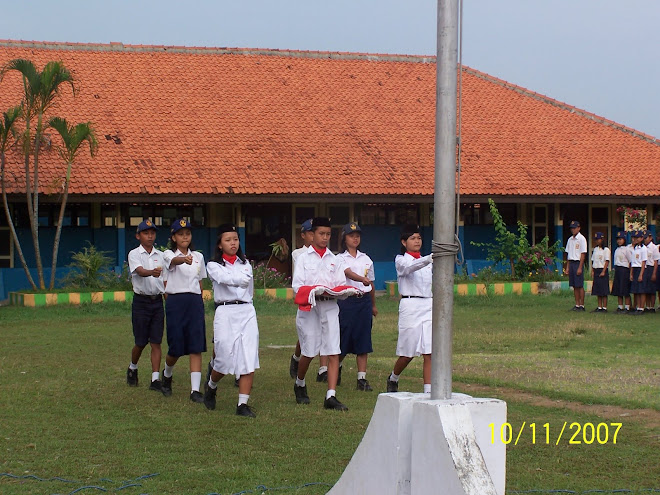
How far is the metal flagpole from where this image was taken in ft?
19.5

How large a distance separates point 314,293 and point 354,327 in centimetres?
149

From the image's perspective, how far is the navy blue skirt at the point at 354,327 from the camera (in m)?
11.2

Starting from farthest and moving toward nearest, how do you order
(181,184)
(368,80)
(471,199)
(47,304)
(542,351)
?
(368,80), (471,199), (181,184), (47,304), (542,351)

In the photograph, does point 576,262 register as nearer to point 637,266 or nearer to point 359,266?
point 637,266

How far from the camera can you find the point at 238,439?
27.8ft

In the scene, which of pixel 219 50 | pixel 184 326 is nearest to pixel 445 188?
pixel 184 326

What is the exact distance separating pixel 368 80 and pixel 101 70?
798cm

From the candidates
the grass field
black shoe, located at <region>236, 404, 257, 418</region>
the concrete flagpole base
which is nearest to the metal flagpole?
the concrete flagpole base

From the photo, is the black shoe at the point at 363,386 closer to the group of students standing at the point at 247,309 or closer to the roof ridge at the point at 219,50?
the group of students standing at the point at 247,309

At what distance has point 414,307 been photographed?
10.6m

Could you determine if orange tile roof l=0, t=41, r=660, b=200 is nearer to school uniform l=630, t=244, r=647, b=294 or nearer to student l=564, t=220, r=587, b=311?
student l=564, t=220, r=587, b=311

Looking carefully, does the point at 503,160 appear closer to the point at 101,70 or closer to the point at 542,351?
the point at 101,70

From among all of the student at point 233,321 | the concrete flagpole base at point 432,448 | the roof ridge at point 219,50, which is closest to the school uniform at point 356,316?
the student at point 233,321

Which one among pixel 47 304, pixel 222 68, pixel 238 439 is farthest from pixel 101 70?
pixel 238 439
